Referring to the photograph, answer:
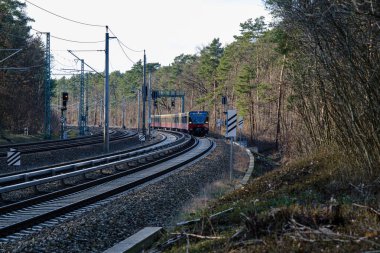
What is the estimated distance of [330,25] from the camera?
991 centimetres

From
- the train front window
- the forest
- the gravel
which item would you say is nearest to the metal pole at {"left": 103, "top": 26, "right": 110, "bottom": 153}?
the forest

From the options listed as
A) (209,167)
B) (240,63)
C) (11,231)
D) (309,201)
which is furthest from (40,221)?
(240,63)

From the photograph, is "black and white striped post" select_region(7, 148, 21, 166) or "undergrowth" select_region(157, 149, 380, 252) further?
"black and white striped post" select_region(7, 148, 21, 166)

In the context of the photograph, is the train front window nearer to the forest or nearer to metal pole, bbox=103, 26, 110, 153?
the forest

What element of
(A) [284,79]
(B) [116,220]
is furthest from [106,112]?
(B) [116,220]

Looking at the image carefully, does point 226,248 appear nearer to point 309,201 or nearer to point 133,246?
point 133,246

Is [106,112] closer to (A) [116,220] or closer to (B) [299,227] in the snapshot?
(A) [116,220]

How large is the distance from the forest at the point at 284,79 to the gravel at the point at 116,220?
166 inches

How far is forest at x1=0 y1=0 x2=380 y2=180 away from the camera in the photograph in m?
9.25

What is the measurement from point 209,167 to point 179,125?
1712 inches

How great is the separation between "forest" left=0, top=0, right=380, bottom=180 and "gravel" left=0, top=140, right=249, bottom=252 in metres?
4.21

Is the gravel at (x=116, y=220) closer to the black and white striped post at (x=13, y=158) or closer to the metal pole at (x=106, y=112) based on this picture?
the black and white striped post at (x=13, y=158)

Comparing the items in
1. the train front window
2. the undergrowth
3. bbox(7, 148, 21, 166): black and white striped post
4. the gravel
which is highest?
the train front window

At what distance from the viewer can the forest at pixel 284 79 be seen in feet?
30.3
